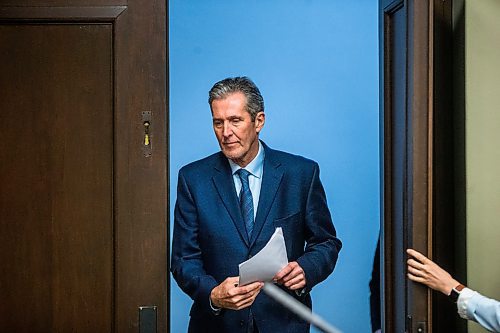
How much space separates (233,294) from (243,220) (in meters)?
0.25

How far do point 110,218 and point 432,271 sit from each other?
1103 millimetres

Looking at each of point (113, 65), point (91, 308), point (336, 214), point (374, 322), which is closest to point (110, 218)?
point (91, 308)

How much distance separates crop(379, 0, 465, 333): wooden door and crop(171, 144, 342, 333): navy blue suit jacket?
0.78ft

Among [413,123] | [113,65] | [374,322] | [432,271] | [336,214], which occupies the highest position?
[113,65]

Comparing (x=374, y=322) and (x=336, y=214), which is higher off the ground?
(x=336, y=214)

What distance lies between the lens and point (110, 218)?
9.07 ft

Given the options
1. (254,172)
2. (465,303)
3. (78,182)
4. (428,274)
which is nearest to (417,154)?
(428,274)

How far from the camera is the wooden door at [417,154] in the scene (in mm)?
2439

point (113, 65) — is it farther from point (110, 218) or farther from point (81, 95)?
point (110, 218)

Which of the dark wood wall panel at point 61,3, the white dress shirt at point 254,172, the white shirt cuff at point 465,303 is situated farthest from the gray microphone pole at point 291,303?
the dark wood wall panel at point 61,3

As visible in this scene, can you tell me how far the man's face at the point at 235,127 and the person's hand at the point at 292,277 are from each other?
0.40 metres

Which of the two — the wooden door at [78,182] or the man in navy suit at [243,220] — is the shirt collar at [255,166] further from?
the wooden door at [78,182]

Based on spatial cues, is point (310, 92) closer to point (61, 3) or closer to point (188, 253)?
point (188, 253)

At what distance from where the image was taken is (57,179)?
276cm
